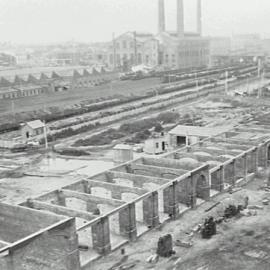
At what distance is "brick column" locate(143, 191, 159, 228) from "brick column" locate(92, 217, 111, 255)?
3.13 m

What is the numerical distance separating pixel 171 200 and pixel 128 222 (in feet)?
11.3

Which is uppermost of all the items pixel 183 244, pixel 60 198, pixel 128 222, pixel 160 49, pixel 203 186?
pixel 160 49

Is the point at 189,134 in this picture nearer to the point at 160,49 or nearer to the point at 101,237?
the point at 101,237

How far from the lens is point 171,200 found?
79.5ft

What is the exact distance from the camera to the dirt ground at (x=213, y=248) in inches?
768

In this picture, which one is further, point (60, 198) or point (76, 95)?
point (76, 95)

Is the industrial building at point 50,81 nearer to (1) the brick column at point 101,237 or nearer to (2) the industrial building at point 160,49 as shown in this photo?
(2) the industrial building at point 160,49

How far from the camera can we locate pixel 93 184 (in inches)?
973

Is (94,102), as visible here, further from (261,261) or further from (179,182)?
(261,261)

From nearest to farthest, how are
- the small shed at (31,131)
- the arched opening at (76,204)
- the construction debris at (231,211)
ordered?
the arched opening at (76,204)
the construction debris at (231,211)
the small shed at (31,131)

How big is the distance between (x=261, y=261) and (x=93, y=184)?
375 inches

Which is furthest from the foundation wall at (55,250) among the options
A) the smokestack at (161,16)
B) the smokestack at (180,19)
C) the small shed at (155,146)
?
the smokestack at (161,16)

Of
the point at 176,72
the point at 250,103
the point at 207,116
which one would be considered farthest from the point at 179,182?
the point at 176,72

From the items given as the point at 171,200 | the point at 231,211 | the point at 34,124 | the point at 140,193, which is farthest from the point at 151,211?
the point at 34,124
